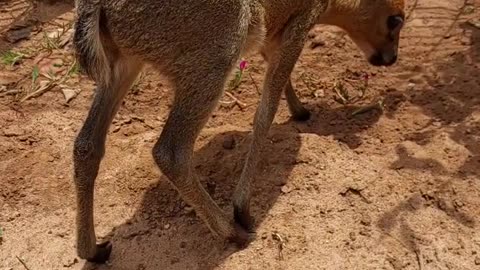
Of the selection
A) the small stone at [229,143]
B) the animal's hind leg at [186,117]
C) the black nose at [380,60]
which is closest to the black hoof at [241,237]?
the animal's hind leg at [186,117]

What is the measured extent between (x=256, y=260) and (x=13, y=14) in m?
3.91

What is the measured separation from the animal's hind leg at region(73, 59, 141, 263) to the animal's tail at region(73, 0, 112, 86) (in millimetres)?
198

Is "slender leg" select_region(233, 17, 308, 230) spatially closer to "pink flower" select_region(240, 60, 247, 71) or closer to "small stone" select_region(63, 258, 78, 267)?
"pink flower" select_region(240, 60, 247, 71)

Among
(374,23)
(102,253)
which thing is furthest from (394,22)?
(102,253)

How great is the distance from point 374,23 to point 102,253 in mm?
2710

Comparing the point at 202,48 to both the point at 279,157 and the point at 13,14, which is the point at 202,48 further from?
the point at 13,14

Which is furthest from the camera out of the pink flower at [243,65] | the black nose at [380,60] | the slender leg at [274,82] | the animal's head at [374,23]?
the pink flower at [243,65]

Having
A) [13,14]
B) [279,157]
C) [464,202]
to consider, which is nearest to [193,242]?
[279,157]

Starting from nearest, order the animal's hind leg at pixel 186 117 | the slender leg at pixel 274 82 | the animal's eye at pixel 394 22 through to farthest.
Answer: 1. the animal's hind leg at pixel 186 117
2. the slender leg at pixel 274 82
3. the animal's eye at pixel 394 22

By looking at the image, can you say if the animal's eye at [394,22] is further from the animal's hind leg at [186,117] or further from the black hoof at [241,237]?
the black hoof at [241,237]

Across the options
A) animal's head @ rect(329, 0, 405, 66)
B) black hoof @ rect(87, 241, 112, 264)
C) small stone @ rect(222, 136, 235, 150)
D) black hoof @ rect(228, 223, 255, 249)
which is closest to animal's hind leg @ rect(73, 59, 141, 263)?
black hoof @ rect(87, 241, 112, 264)

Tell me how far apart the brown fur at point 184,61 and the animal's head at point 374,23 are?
0.44 metres

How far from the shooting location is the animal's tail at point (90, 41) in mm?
3846

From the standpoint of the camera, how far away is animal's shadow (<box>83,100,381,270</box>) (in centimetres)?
430
